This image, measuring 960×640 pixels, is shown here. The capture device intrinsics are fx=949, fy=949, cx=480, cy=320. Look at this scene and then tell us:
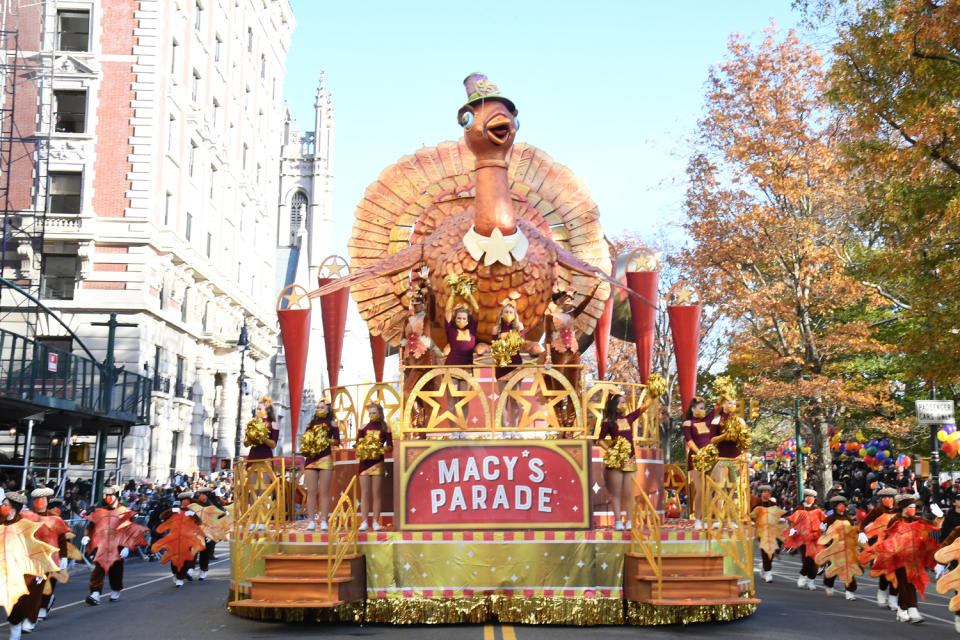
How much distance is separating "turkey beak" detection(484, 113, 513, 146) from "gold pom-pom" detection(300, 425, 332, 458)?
4.60 meters

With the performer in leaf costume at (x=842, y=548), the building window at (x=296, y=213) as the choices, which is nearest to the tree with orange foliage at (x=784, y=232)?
the performer in leaf costume at (x=842, y=548)

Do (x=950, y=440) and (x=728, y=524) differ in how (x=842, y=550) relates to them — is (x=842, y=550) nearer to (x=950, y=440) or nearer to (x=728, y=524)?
(x=728, y=524)

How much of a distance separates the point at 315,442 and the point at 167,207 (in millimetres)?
29511

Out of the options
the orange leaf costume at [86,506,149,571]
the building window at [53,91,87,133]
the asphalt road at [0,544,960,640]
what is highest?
the building window at [53,91,87,133]

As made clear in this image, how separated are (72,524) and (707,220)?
1754cm

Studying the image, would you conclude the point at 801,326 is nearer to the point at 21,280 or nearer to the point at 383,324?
the point at 383,324

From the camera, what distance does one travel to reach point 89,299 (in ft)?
115

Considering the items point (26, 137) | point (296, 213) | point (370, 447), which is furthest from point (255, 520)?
point (296, 213)

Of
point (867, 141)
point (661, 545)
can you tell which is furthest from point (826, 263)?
point (661, 545)

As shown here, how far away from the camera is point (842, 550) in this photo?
48.3 feet

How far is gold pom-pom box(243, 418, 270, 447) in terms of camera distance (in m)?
13.3

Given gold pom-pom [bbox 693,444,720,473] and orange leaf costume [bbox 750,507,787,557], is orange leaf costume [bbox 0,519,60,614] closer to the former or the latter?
gold pom-pom [bbox 693,444,720,473]

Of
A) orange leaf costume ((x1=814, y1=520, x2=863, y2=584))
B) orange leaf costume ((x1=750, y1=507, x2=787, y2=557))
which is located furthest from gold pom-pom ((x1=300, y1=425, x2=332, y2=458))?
orange leaf costume ((x1=750, y1=507, x2=787, y2=557))

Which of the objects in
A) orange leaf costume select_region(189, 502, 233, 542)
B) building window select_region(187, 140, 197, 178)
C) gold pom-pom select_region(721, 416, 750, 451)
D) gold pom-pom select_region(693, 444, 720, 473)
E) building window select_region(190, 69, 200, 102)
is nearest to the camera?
gold pom-pom select_region(693, 444, 720, 473)
